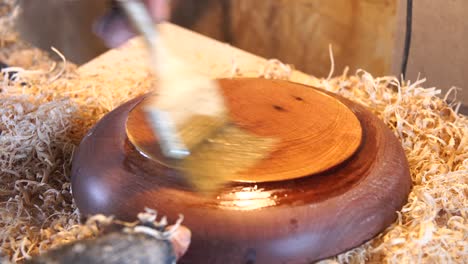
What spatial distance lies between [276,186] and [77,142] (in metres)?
0.45

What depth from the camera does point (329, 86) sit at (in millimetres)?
1113

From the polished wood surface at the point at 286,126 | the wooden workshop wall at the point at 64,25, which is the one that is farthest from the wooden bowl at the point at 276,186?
the wooden workshop wall at the point at 64,25

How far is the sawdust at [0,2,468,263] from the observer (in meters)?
0.71

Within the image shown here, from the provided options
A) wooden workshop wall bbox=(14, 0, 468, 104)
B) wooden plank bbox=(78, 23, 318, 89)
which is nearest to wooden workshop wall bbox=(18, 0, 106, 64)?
wooden workshop wall bbox=(14, 0, 468, 104)

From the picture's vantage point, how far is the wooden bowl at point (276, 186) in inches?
25.5

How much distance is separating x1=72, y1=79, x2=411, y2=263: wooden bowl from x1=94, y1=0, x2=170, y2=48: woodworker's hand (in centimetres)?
14

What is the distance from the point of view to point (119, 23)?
35.3 inches

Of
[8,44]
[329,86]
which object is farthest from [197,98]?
[8,44]

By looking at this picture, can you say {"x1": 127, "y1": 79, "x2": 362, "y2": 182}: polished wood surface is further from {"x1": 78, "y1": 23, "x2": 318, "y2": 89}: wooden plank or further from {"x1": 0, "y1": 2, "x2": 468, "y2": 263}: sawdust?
{"x1": 78, "y1": 23, "x2": 318, "y2": 89}: wooden plank

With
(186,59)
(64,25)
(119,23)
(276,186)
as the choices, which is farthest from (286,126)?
(64,25)

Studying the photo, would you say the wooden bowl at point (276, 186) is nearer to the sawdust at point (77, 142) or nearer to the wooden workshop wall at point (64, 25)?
the sawdust at point (77, 142)

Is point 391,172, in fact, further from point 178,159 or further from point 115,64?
point 115,64

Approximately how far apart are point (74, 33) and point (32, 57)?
0.44 m

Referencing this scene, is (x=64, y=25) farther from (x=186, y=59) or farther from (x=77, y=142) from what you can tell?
(x=77, y=142)
